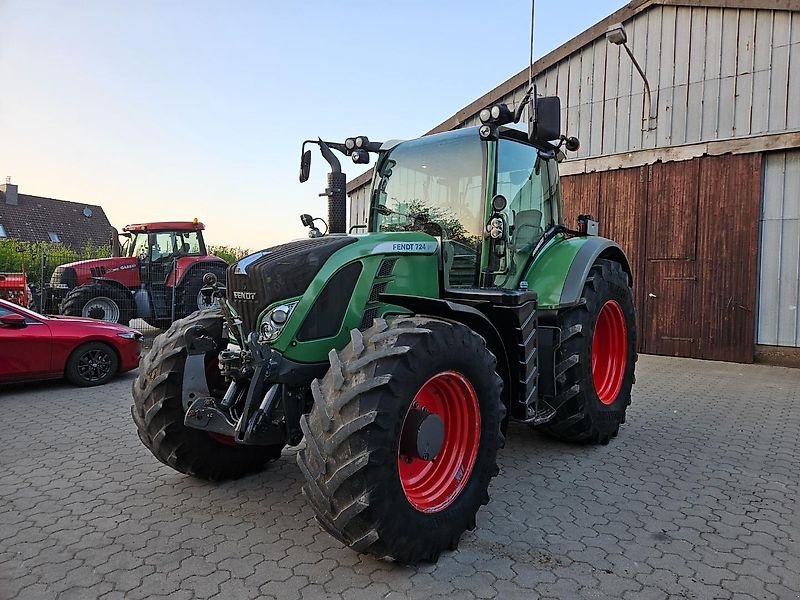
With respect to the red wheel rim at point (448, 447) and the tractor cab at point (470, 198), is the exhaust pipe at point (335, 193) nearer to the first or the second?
the tractor cab at point (470, 198)

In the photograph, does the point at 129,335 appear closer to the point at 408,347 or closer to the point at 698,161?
the point at 408,347

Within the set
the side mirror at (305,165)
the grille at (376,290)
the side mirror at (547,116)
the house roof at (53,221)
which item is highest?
the house roof at (53,221)

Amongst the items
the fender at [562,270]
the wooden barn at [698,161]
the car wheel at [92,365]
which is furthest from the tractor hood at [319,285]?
the wooden barn at [698,161]

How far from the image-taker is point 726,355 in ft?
29.5

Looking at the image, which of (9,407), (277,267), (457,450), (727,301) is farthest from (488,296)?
(727,301)

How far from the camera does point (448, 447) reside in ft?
10.7

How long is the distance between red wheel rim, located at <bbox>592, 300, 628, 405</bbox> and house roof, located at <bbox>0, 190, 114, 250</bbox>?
3163cm

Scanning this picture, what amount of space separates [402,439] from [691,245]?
8.08 meters

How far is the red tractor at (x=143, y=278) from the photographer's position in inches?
445

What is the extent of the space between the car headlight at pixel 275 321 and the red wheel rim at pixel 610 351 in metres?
3.15

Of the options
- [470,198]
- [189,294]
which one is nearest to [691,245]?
[470,198]

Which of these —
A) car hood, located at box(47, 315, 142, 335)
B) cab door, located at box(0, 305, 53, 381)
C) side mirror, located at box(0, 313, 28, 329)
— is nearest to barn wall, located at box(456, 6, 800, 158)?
car hood, located at box(47, 315, 142, 335)

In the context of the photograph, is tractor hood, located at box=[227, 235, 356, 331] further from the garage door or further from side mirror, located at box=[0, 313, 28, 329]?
the garage door

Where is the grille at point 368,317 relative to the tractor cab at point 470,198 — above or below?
below
